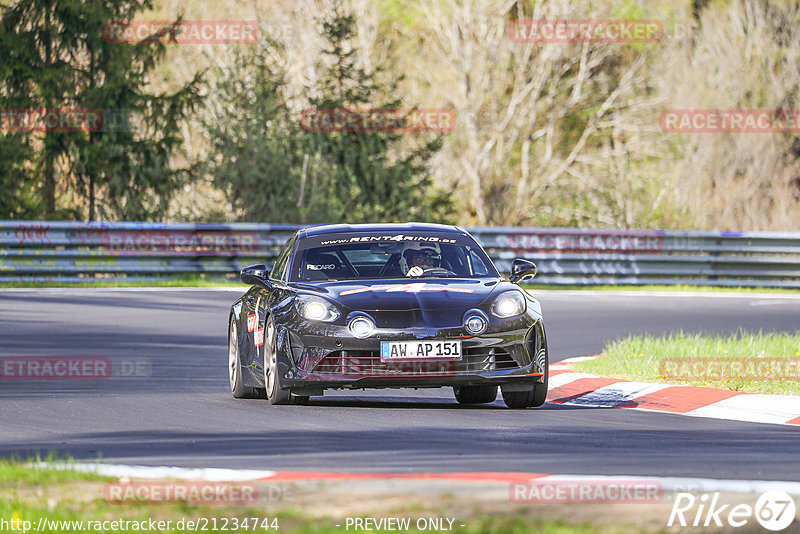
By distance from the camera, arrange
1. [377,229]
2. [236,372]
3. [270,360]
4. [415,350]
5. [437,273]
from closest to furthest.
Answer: [415,350] → [270,360] → [437,273] → [236,372] → [377,229]

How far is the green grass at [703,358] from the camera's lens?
467 inches

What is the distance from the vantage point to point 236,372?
12.1 metres

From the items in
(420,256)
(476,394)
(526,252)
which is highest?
(420,256)

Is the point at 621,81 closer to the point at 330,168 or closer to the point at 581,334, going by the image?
the point at 330,168

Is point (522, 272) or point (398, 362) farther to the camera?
point (522, 272)

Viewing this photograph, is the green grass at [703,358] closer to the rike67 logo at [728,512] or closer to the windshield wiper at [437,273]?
the windshield wiper at [437,273]

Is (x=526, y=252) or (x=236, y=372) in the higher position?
(x=236, y=372)

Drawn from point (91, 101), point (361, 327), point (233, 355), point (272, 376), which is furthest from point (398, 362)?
point (91, 101)

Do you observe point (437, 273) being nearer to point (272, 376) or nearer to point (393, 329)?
point (393, 329)

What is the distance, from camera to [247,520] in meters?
5.76

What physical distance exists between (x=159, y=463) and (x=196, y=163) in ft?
79.3

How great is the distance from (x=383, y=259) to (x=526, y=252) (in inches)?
612

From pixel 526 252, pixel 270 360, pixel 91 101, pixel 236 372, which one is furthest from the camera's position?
pixel 91 101

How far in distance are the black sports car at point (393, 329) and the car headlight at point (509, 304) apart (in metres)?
0.01
